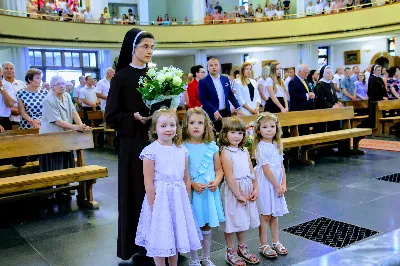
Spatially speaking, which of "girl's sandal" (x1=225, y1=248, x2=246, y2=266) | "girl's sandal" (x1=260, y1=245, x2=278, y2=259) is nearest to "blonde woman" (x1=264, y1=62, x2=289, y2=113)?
"girl's sandal" (x1=260, y1=245, x2=278, y2=259)

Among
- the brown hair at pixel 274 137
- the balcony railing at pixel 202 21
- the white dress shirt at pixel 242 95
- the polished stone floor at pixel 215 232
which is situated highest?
the balcony railing at pixel 202 21

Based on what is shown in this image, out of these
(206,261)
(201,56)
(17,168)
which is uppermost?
(201,56)

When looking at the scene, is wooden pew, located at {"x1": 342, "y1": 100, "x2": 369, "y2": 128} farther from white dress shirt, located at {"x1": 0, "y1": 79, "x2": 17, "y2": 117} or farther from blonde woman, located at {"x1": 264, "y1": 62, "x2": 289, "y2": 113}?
white dress shirt, located at {"x1": 0, "y1": 79, "x2": 17, "y2": 117}

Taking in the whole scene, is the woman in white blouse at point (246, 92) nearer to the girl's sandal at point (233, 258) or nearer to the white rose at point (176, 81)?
the white rose at point (176, 81)

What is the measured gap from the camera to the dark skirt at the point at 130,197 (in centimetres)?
345

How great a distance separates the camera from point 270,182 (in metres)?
3.62

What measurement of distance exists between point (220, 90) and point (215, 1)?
24.4 m

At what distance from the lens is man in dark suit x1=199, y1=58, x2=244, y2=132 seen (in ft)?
19.6

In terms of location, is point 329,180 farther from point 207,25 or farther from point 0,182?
point 207,25

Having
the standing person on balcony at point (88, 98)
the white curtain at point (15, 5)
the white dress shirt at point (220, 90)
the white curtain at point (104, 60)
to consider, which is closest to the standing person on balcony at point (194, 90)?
the white dress shirt at point (220, 90)

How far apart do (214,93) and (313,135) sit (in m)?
2.67

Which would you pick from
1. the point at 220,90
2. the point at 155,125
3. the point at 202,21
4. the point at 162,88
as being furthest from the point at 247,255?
the point at 202,21

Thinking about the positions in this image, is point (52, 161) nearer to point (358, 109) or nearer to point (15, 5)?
point (358, 109)

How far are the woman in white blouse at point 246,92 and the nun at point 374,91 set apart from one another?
16.9ft
